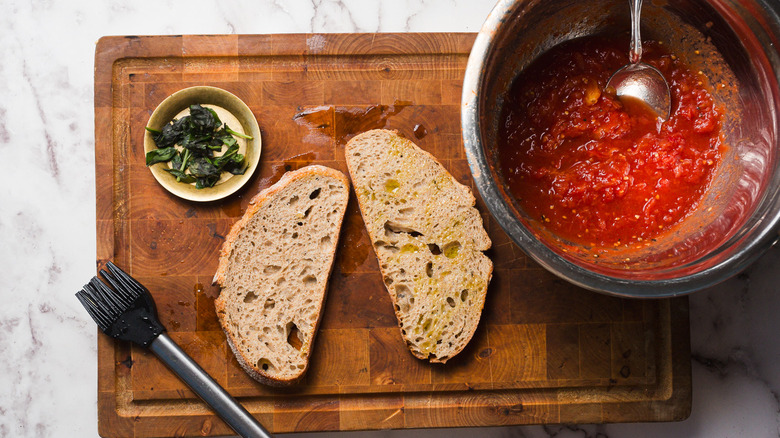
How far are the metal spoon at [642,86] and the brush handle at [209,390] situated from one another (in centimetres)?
267

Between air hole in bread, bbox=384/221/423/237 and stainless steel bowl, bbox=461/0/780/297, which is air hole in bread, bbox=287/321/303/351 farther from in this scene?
stainless steel bowl, bbox=461/0/780/297

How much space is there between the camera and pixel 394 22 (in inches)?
141

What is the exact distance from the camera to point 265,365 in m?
3.24

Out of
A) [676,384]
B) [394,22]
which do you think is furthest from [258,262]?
[676,384]

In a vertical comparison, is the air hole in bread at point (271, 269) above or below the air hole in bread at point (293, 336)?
above

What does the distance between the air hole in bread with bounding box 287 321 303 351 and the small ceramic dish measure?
86cm

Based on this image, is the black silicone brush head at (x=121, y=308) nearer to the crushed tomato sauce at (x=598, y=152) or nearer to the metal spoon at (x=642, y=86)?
the crushed tomato sauce at (x=598, y=152)

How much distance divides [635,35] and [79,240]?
350cm

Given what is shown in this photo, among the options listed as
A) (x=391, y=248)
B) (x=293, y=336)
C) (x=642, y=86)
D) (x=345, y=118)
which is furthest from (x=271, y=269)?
(x=642, y=86)

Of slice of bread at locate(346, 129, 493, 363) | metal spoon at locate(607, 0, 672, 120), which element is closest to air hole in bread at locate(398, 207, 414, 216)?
slice of bread at locate(346, 129, 493, 363)

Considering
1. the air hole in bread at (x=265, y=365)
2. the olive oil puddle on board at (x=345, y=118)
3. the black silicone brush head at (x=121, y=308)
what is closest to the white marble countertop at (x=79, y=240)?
the black silicone brush head at (x=121, y=308)

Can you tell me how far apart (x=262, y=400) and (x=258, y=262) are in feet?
2.66

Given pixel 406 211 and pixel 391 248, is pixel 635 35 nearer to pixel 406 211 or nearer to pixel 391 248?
pixel 406 211

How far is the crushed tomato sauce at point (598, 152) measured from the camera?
9.34 ft
